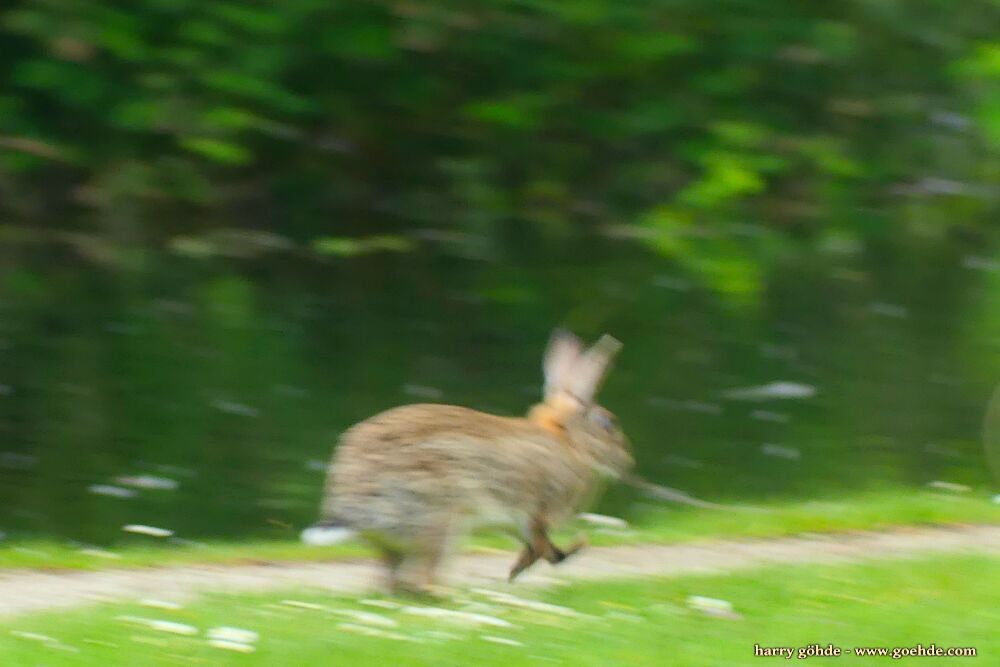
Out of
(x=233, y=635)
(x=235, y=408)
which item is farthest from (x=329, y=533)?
(x=235, y=408)

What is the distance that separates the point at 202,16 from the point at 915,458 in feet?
50.5

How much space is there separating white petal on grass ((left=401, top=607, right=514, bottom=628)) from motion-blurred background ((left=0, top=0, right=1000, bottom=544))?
3.11 metres

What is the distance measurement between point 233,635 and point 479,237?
21.7 meters

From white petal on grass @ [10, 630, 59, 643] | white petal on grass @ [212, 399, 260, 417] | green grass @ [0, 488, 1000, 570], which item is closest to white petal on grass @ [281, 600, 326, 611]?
white petal on grass @ [10, 630, 59, 643]

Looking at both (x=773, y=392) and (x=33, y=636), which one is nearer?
(x=33, y=636)

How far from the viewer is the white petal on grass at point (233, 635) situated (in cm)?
652

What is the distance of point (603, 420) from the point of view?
8484 mm

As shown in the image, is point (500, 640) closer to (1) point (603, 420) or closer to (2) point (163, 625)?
(2) point (163, 625)

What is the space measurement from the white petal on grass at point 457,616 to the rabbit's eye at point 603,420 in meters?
1.56

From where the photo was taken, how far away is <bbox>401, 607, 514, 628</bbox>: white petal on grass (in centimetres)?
688

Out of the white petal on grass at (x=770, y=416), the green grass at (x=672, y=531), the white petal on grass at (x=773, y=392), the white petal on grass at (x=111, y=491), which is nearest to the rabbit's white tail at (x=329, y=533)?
the green grass at (x=672, y=531)

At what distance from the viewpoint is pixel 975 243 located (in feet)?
90.1

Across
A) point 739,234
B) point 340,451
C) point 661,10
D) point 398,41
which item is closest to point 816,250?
point 739,234

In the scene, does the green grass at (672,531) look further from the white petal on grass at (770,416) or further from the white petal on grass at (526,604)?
the white petal on grass at (770,416)
